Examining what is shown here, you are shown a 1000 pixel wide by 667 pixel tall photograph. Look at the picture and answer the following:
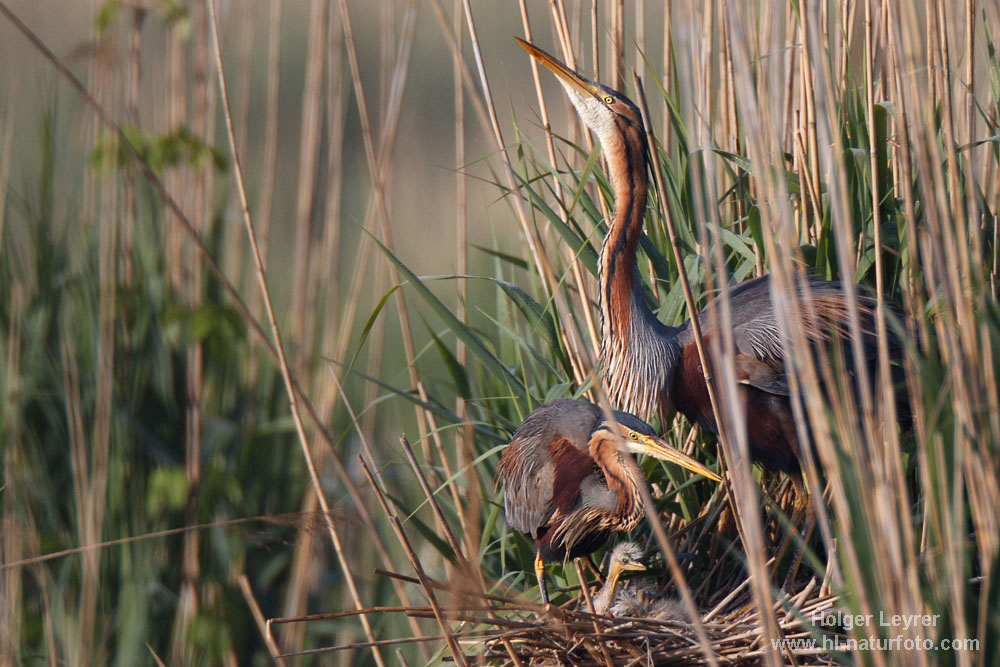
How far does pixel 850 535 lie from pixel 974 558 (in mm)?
749

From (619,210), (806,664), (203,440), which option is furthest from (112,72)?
(806,664)

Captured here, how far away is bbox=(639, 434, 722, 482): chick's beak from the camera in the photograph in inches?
65.6

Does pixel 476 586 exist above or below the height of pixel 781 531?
above

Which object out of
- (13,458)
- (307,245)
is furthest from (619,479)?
(13,458)

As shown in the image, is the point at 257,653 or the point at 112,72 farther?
the point at 257,653

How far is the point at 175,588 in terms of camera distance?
3062mm

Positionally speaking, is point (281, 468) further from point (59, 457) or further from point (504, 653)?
point (504, 653)

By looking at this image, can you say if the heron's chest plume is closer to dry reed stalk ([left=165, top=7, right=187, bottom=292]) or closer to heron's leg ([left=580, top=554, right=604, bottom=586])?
heron's leg ([left=580, top=554, right=604, bottom=586])

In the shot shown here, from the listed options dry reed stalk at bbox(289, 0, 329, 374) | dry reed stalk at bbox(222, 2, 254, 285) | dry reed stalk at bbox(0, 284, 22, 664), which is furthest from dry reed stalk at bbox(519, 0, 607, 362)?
dry reed stalk at bbox(0, 284, 22, 664)

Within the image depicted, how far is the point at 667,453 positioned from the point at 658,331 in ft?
1.25

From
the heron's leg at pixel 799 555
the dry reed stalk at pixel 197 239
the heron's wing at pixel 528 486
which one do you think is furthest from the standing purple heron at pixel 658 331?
the dry reed stalk at pixel 197 239

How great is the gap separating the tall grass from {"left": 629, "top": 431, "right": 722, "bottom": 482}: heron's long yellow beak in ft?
0.40

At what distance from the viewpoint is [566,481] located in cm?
196

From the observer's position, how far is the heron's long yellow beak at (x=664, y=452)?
167cm
